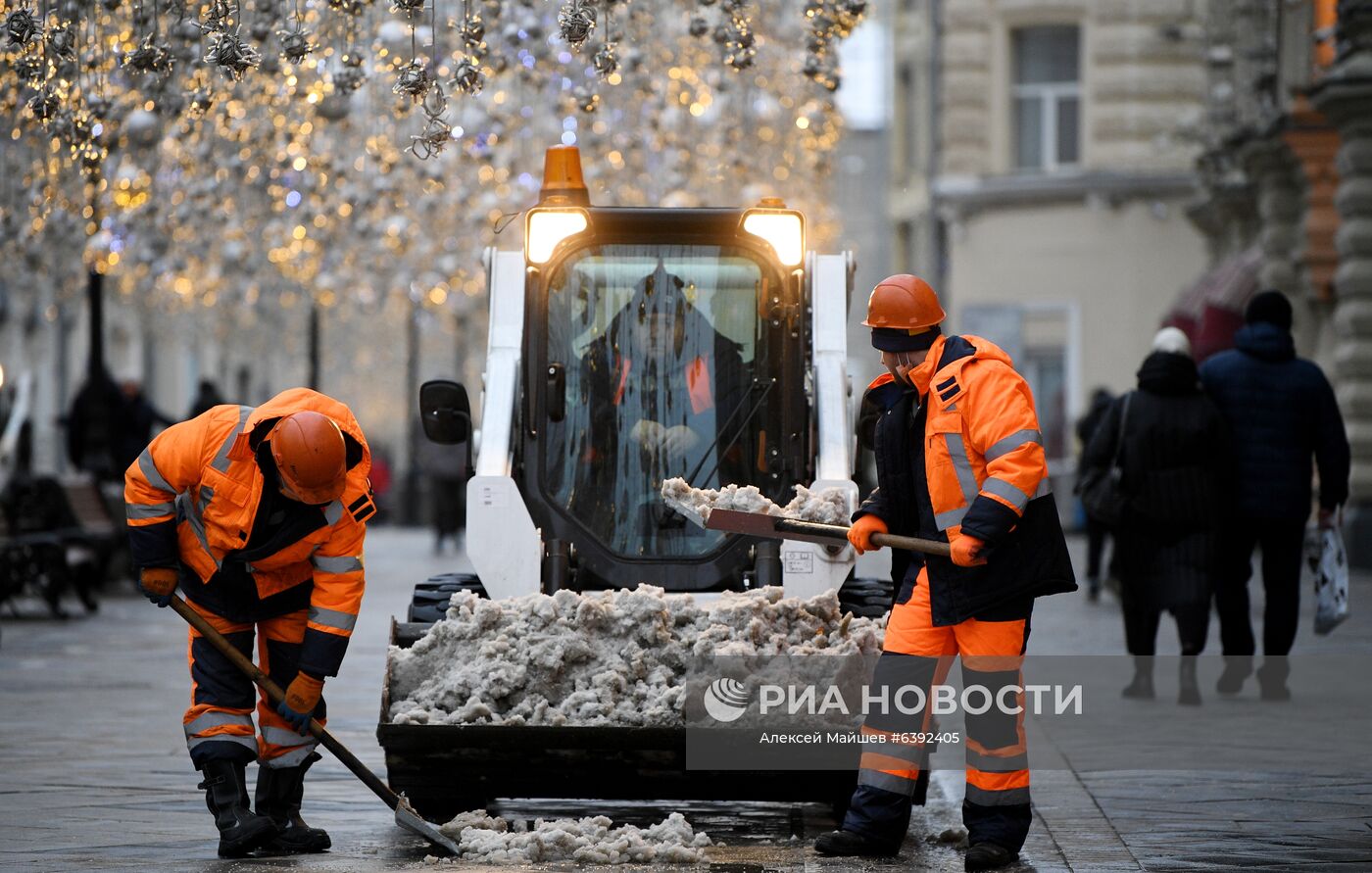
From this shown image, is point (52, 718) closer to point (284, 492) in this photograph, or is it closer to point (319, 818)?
point (319, 818)

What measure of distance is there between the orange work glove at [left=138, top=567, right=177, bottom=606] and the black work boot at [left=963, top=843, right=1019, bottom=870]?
261 centimetres

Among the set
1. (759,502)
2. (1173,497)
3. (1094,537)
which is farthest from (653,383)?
(1094,537)

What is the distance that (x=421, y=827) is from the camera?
7691mm

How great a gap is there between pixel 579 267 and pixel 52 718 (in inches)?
146

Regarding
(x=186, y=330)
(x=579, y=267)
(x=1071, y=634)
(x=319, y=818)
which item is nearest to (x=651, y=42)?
(x=1071, y=634)

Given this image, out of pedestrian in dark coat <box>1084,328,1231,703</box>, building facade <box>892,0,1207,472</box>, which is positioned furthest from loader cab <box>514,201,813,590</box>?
building facade <box>892,0,1207,472</box>

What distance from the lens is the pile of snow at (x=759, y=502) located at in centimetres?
838

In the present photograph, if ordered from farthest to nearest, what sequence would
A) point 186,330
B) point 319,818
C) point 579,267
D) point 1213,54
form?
point 186,330 < point 1213,54 < point 579,267 < point 319,818

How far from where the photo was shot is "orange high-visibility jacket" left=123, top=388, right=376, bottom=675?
754 cm

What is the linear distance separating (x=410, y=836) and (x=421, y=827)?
445 millimetres

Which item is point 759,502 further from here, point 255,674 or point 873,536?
point 255,674

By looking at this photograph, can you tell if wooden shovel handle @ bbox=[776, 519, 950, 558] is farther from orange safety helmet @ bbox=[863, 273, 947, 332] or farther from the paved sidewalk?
the paved sidewalk

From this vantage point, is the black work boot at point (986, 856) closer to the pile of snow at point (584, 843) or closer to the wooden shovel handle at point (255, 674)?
the pile of snow at point (584, 843)

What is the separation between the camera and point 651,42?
21.2 m
